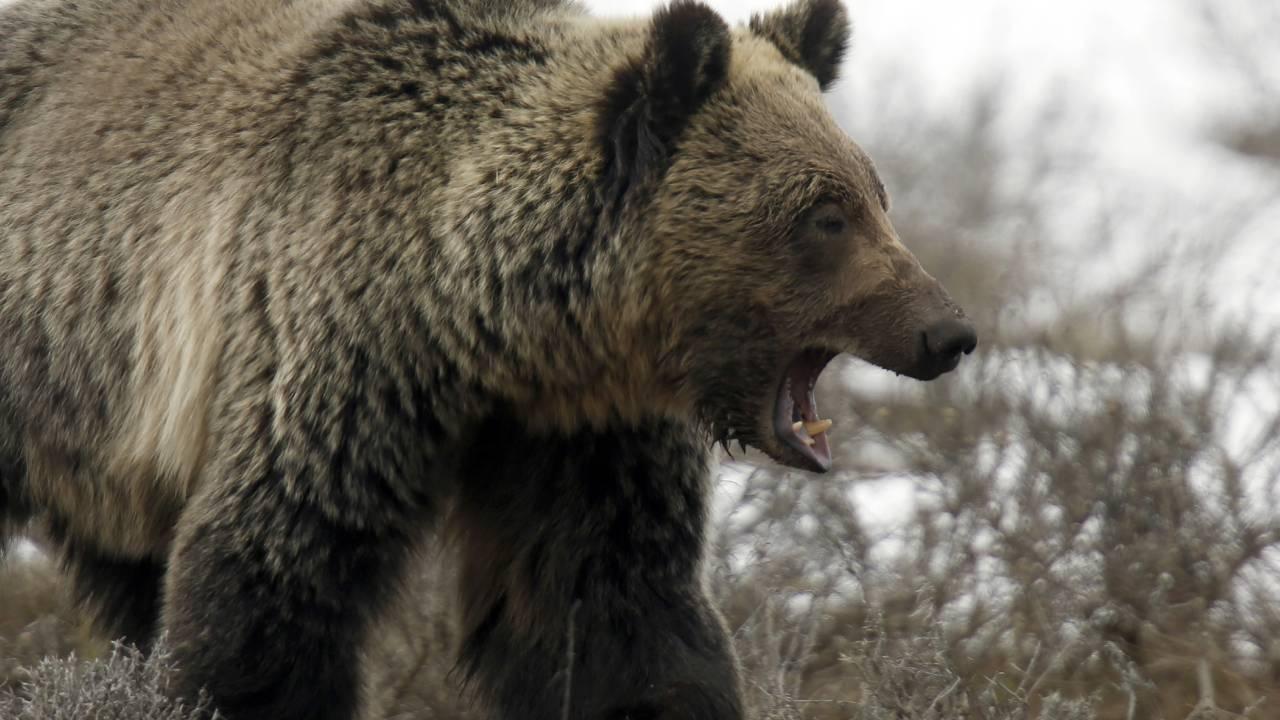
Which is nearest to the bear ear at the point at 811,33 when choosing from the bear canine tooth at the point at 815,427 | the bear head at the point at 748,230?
the bear head at the point at 748,230

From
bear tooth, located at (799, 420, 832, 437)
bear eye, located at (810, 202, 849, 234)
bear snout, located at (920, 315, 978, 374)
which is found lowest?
bear tooth, located at (799, 420, 832, 437)

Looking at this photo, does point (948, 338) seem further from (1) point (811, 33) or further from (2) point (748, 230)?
(1) point (811, 33)

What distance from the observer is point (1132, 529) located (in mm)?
7672

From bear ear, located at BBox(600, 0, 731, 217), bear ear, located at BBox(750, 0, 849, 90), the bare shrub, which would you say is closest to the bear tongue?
bear ear, located at BBox(600, 0, 731, 217)

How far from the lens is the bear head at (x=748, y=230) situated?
535cm

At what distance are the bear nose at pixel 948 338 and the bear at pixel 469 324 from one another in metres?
0.01

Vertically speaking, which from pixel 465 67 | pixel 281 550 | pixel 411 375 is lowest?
pixel 281 550

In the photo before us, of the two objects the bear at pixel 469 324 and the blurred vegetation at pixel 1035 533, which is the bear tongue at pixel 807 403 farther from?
the blurred vegetation at pixel 1035 533

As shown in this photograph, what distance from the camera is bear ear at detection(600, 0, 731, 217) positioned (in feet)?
17.6

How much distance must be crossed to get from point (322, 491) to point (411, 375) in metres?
0.41

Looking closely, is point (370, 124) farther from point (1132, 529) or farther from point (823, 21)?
point (1132, 529)

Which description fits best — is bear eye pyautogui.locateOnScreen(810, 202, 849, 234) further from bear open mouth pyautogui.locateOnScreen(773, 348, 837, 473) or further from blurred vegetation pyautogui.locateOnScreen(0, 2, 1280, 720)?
blurred vegetation pyautogui.locateOnScreen(0, 2, 1280, 720)

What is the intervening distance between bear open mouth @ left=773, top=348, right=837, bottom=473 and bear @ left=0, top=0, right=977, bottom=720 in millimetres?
11

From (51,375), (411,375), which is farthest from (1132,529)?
(51,375)
